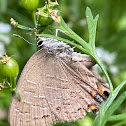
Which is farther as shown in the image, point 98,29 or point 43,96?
point 98,29

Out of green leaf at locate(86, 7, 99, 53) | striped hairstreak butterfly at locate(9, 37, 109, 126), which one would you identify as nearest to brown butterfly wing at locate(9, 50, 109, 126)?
striped hairstreak butterfly at locate(9, 37, 109, 126)

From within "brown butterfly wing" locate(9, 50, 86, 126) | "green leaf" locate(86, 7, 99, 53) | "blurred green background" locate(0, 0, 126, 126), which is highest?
"blurred green background" locate(0, 0, 126, 126)

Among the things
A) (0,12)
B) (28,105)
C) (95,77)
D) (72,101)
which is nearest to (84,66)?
(95,77)

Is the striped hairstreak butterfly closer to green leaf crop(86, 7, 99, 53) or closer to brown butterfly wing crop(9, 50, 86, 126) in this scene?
brown butterfly wing crop(9, 50, 86, 126)

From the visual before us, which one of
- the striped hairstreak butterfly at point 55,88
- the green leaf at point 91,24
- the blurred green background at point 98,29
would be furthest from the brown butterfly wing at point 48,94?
the blurred green background at point 98,29

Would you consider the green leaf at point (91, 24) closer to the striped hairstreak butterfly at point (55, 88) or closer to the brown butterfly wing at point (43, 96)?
the striped hairstreak butterfly at point (55, 88)

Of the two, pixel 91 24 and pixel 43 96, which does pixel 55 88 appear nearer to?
pixel 43 96

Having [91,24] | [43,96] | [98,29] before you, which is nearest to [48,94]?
[43,96]

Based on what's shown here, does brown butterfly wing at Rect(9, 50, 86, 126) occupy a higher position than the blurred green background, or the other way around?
the blurred green background
